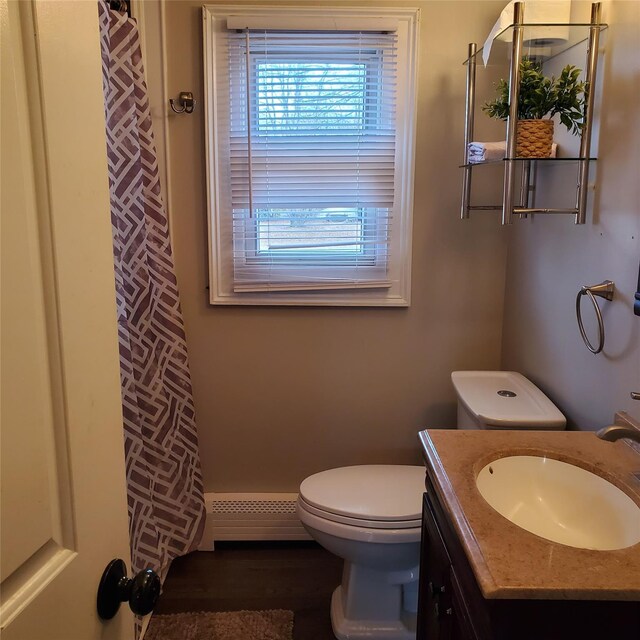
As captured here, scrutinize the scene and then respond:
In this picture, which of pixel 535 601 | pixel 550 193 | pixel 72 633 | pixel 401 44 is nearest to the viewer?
pixel 72 633

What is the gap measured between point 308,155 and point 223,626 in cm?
167

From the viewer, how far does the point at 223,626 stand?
192 centimetres

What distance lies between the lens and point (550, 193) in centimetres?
181

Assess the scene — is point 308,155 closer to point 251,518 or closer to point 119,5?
point 119,5

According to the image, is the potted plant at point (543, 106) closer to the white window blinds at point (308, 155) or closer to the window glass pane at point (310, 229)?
the white window blinds at point (308, 155)

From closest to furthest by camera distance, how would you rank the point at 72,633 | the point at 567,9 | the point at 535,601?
1. the point at 72,633
2. the point at 535,601
3. the point at 567,9

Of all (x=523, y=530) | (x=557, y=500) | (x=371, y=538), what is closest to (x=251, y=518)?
(x=371, y=538)

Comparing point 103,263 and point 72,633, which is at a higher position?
point 103,263

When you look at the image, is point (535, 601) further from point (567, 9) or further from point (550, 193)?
point (567, 9)

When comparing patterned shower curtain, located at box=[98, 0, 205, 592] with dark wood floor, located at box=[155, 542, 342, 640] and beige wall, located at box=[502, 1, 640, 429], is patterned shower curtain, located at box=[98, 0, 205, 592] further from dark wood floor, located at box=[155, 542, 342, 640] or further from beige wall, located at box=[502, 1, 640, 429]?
beige wall, located at box=[502, 1, 640, 429]

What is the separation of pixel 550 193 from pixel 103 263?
4.91ft

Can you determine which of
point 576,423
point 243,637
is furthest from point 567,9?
point 243,637

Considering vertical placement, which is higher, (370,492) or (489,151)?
(489,151)

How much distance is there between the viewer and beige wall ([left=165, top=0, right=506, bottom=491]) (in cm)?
214
